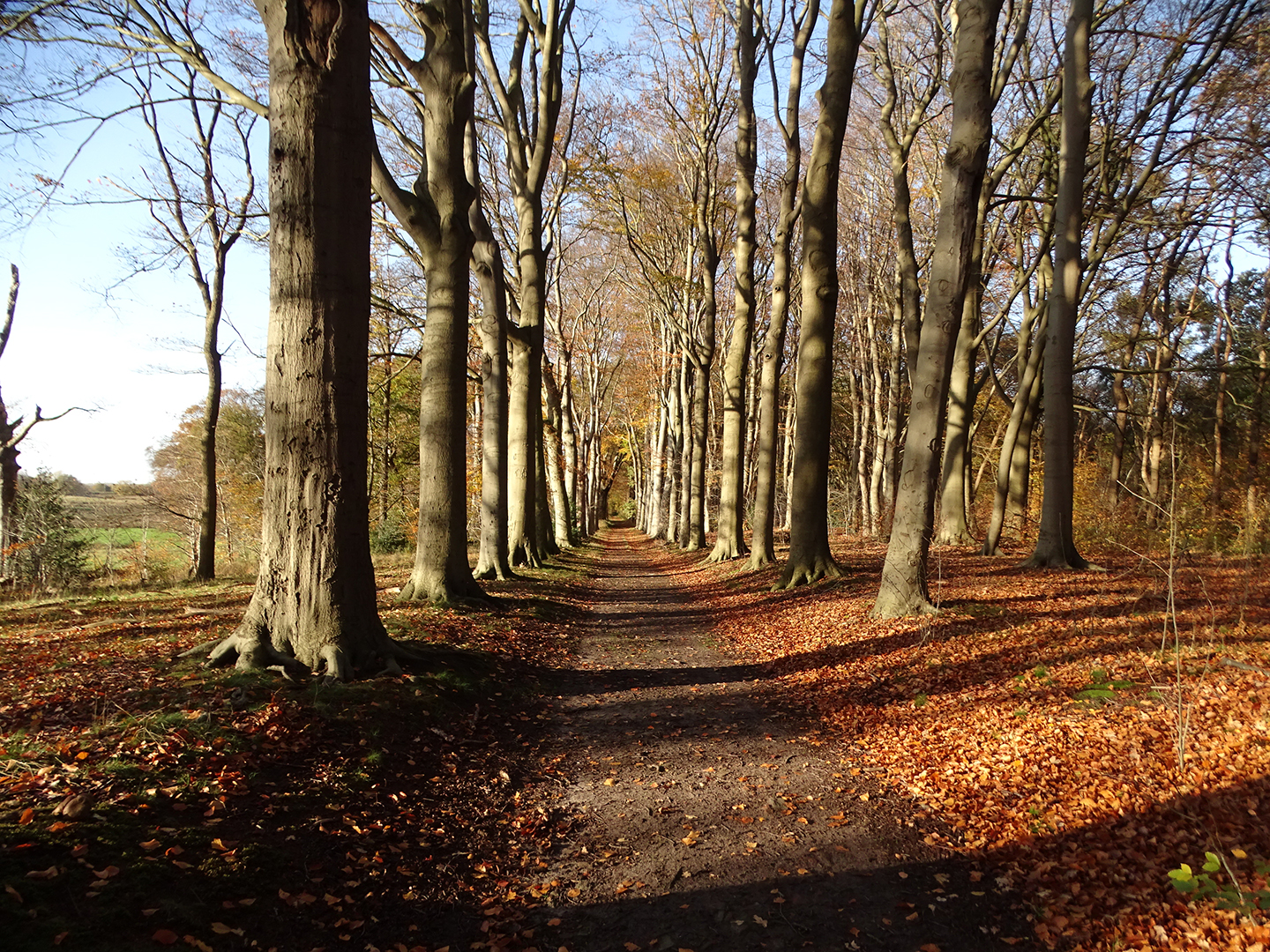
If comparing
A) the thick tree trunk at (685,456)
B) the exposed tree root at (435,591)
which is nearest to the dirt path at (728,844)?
the exposed tree root at (435,591)

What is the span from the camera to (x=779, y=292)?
15.1 meters

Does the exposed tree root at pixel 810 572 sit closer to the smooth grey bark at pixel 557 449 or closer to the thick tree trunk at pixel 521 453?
the thick tree trunk at pixel 521 453

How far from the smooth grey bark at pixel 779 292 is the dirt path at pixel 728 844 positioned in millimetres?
8567

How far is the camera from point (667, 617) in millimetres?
12242

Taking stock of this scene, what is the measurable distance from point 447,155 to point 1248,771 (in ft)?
34.2

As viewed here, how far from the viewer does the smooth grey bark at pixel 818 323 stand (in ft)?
38.4

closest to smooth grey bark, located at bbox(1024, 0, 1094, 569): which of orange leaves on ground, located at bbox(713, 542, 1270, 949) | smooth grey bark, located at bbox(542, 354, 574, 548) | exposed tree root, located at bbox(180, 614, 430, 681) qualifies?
orange leaves on ground, located at bbox(713, 542, 1270, 949)

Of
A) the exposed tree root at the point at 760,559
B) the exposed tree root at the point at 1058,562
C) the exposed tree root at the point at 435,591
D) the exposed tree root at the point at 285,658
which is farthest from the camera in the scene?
the exposed tree root at the point at 760,559

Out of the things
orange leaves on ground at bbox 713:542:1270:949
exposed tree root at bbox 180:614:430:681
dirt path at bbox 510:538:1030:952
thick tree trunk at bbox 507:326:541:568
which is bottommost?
dirt path at bbox 510:538:1030:952

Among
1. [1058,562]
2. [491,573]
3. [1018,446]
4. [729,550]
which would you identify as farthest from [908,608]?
[1018,446]

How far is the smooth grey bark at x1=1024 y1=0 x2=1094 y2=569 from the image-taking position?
1167 cm

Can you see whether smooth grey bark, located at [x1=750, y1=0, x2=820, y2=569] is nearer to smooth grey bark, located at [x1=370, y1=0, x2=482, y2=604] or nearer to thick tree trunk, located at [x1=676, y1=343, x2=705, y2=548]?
smooth grey bark, located at [x1=370, y1=0, x2=482, y2=604]

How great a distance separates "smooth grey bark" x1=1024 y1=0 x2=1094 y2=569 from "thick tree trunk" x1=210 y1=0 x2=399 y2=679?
11.2 meters

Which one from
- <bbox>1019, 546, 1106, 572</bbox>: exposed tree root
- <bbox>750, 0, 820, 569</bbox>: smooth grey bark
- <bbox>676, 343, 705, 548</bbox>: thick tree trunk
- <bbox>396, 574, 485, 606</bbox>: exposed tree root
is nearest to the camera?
<bbox>396, 574, 485, 606</bbox>: exposed tree root
